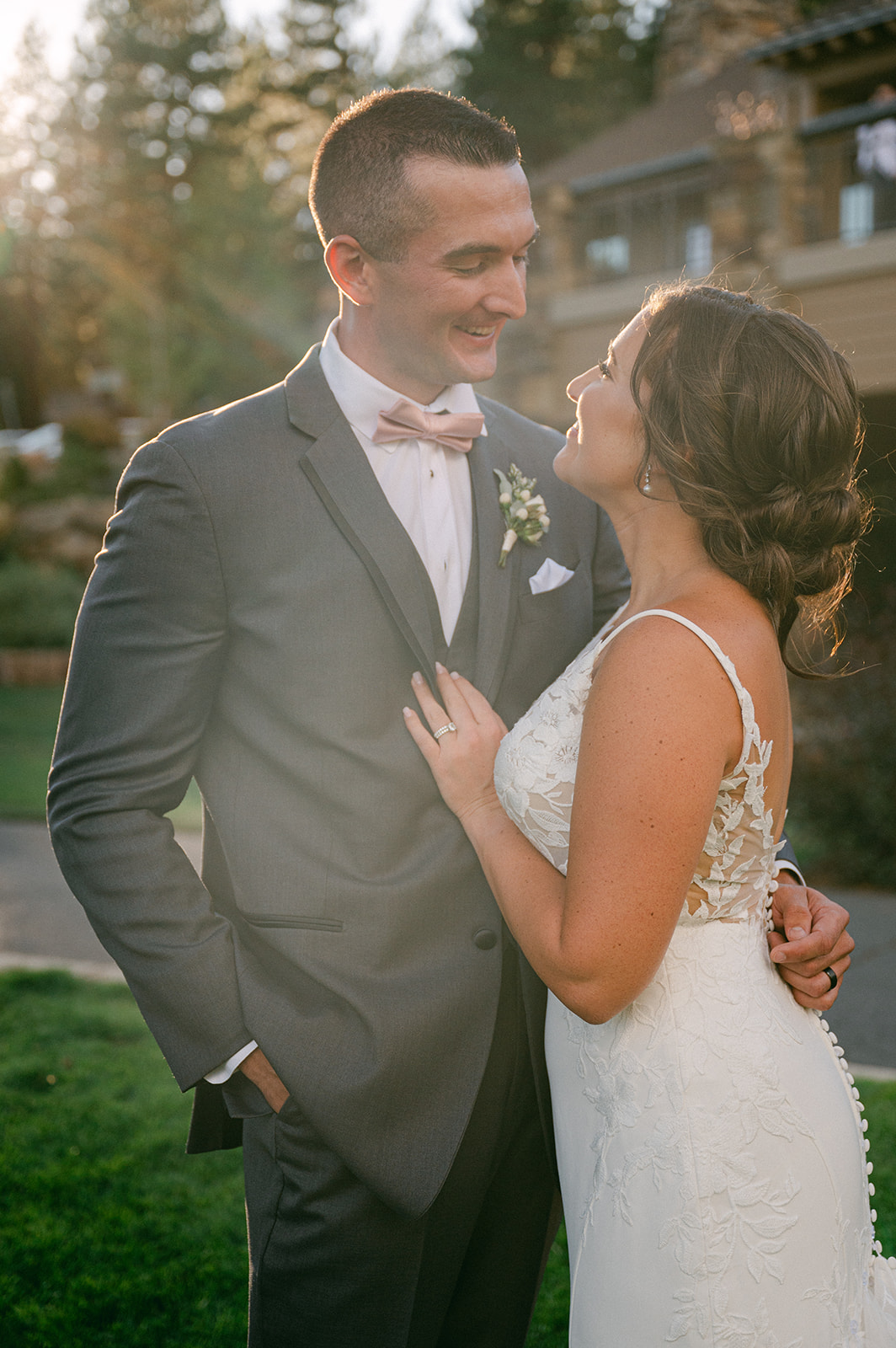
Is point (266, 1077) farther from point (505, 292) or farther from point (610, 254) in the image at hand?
point (610, 254)

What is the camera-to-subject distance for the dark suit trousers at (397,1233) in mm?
2170

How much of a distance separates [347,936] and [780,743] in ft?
2.97

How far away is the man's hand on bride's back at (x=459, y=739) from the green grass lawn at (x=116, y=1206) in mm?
2009

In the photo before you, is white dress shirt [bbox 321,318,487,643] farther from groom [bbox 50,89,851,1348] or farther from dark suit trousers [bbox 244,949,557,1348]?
dark suit trousers [bbox 244,949,557,1348]

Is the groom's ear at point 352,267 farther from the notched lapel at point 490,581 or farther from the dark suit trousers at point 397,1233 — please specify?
the dark suit trousers at point 397,1233

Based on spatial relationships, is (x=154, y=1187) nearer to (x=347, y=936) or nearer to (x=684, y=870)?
(x=347, y=936)

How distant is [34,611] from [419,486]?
1615 cm

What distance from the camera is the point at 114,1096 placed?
4.59 m

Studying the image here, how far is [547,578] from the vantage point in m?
2.49

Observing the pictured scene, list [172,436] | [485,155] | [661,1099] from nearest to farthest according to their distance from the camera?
[661,1099] → [172,436] → [485,155]

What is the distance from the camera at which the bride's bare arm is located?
68.3 inches

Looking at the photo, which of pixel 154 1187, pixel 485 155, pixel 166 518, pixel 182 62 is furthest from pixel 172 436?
pixel 182 62

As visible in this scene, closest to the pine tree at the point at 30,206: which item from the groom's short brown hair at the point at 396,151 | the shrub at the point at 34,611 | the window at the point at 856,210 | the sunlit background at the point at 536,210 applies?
the sunlit background at the point at 536,210

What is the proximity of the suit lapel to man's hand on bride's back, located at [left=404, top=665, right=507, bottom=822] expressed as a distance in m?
0.07
